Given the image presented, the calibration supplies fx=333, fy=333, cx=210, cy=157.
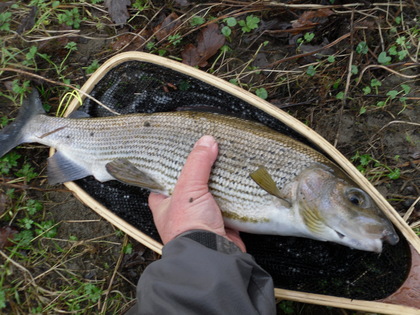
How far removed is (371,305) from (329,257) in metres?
0.38

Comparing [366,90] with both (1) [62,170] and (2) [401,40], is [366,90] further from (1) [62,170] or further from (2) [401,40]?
(1) [62,170]

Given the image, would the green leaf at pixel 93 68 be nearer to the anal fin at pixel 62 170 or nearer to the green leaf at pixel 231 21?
the anal fin at pixel 62 170

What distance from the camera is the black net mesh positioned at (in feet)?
7.20

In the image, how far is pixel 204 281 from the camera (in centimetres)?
167

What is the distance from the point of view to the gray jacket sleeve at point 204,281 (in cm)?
161

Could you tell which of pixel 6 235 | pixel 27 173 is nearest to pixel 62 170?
pixel 27 173

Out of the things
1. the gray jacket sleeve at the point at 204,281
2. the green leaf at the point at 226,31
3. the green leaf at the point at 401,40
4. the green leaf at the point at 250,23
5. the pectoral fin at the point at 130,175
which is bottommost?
the gray jacket sleeve at the point at 204,281

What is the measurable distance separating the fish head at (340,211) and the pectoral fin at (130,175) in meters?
1.00

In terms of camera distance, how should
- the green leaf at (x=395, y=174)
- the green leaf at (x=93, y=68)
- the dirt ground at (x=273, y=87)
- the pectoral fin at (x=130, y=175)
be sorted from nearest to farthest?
the pectoral fin at (x=130, y=175), the green leaf at (x=395, y=174), the dirt ground at (x=273, y=87), the green leaf at (x=93, y=68)

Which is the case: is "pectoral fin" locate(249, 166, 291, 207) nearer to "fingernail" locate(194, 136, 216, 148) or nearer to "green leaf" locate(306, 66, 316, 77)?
"fingernail" locate(194, 136, 216, 148)

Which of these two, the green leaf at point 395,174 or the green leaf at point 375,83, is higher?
the green leaf at point 375,83

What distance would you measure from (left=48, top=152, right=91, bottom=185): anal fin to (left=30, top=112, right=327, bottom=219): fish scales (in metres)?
0.09

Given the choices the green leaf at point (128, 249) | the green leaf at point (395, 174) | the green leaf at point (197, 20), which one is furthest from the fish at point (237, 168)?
the green leaf at point (197, 20)

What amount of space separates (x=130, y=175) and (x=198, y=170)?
1.81ft
